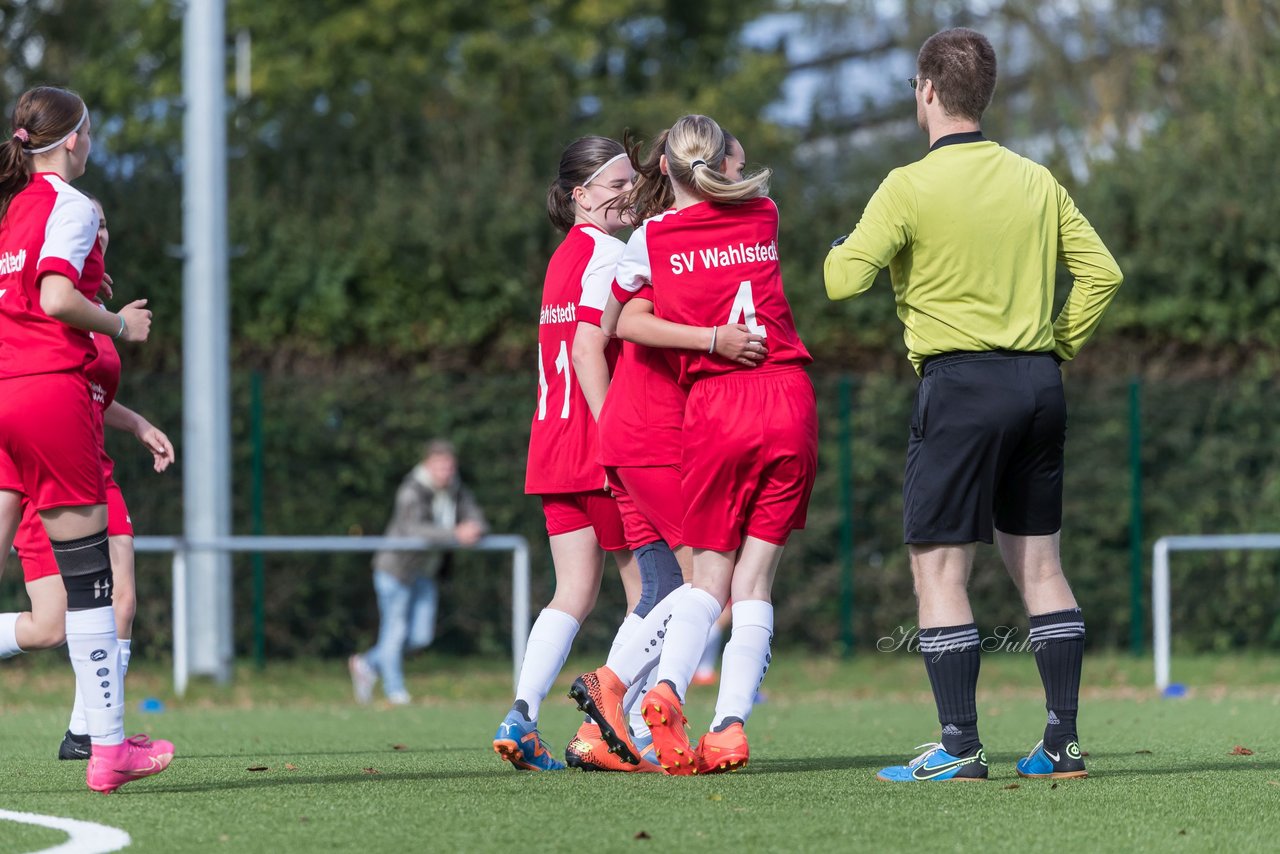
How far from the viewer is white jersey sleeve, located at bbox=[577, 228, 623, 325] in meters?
5.51

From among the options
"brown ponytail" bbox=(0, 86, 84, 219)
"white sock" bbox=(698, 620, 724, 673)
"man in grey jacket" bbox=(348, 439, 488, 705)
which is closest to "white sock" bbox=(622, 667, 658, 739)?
"brown ponytail" bbox=(0, 86, 84, 219)

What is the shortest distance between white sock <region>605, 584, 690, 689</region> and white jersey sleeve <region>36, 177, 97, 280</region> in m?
2.08

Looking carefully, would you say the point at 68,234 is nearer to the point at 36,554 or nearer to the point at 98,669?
A: the point at 98,669

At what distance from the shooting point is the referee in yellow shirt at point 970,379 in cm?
497

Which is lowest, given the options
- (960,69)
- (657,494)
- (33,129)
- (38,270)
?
(657,494)

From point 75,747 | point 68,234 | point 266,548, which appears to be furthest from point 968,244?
point 266,548

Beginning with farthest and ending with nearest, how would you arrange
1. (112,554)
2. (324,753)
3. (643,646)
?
1. (324,753)
2. (112,554)
3. (643,646)

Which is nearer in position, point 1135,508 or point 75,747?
point 75,747

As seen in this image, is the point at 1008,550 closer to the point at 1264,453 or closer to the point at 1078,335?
the point at 1078,335

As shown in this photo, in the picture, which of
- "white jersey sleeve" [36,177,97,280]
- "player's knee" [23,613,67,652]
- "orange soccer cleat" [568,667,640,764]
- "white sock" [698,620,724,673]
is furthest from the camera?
"white sock" [698,620,724,673]

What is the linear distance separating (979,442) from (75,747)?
3.46 meters

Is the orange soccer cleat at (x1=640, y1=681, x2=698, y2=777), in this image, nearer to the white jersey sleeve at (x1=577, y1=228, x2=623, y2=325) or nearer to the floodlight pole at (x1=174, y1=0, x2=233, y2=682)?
the white jersey sleeve at (x1=577, y1=228, x2=623, y2=325)

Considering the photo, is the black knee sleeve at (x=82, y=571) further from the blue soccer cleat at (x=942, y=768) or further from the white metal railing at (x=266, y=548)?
the white metal railing at (x=266, y=548)

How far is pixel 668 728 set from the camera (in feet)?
16.4
